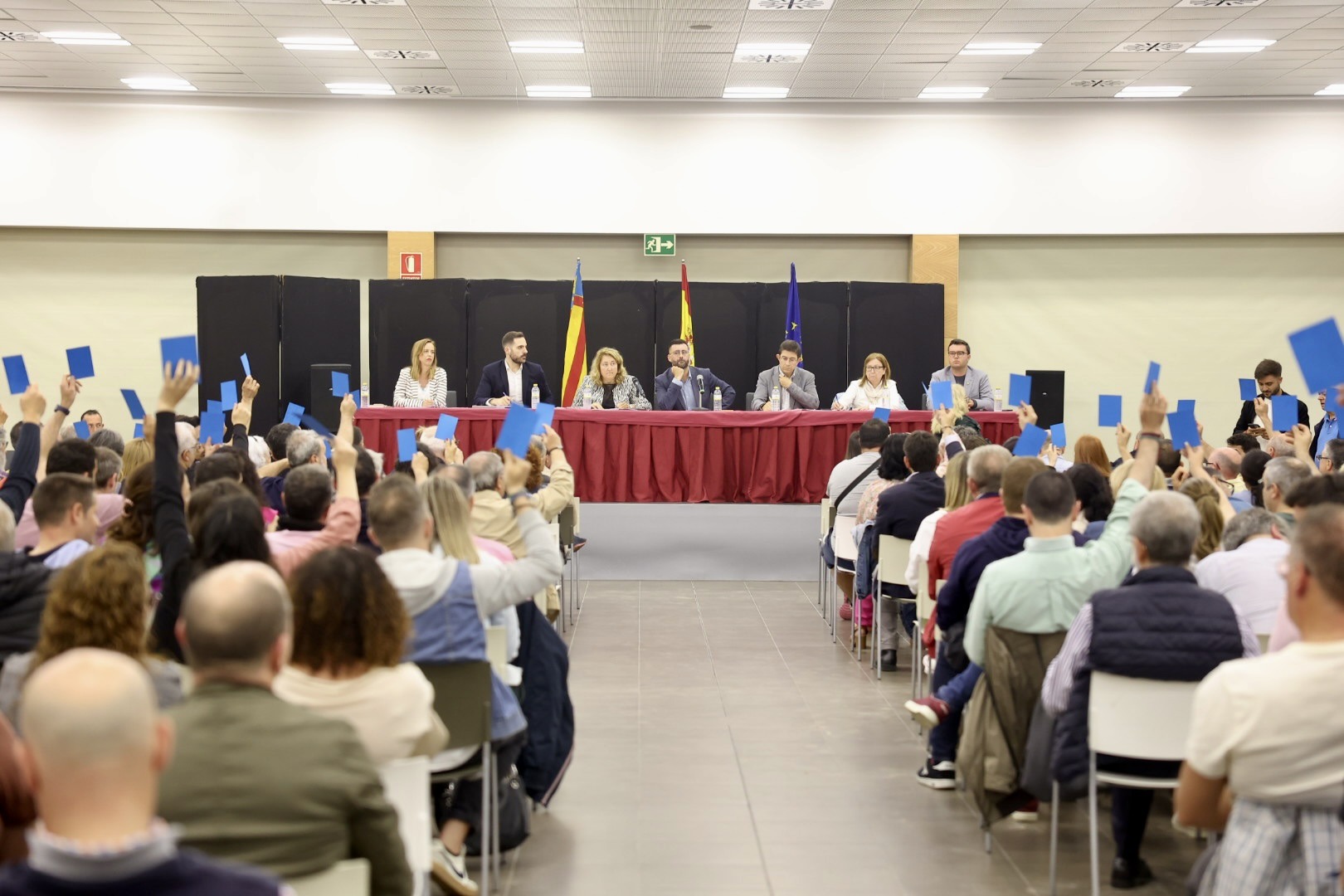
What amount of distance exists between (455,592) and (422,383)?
7.06 meters

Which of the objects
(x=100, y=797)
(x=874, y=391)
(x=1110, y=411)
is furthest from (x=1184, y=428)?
(x=874, y=391)

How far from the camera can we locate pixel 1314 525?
2346 mm

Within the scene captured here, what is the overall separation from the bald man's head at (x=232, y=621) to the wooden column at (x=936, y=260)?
12.0 meters

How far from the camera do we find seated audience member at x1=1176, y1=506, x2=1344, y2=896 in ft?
7.66

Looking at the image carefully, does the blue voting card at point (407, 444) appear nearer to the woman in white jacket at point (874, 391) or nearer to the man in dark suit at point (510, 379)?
the man in dark suit at point (510, 379)

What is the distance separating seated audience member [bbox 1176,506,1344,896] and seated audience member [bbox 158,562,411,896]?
1.58 metres

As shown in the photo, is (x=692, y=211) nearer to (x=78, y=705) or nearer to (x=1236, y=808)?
(x=1236, y=808)

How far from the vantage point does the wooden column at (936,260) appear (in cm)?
1341

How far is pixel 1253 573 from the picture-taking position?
12.7 feet

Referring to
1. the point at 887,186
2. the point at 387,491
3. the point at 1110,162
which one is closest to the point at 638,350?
the point at 887,186

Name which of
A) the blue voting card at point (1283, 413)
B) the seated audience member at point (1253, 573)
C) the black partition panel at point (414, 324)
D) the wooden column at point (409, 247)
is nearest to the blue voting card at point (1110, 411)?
the blue voting card at point (1283, 413)

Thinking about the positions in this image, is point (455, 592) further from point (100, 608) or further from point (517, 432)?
point (100, 608)

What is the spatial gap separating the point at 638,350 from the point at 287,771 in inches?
432

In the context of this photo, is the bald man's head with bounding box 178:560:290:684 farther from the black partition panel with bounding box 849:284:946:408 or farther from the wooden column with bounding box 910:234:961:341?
the wooden column with bounding box 910:234:961:341
